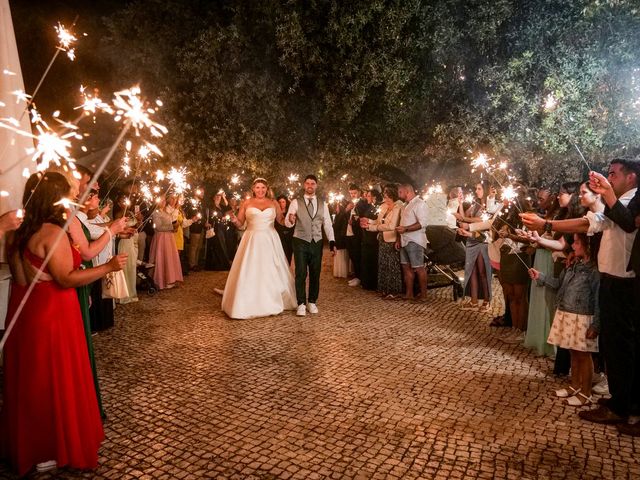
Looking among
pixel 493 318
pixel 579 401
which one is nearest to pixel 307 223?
pixel 493 318

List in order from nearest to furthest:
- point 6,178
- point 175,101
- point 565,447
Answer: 1. point 565,447
2. point 6,178
3. point 175,101

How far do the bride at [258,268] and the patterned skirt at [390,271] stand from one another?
2.56 metres

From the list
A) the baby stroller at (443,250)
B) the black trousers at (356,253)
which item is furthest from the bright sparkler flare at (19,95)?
the baby stroller at (443,250)

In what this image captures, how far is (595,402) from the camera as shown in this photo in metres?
4.64

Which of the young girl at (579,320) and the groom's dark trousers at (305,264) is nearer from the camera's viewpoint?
the young girl at (579,320)

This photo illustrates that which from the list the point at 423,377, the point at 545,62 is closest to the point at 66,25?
the point at 545,62

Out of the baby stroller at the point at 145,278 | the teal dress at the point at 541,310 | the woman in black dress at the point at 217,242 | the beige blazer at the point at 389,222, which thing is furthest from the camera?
the woman in black dress at the point at 217,242

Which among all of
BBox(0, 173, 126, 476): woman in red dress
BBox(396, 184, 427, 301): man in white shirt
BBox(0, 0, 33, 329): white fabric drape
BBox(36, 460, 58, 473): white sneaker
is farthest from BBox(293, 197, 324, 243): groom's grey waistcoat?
BBox(36, 460, 58, 473): white sneaker

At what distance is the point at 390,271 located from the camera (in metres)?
9.92

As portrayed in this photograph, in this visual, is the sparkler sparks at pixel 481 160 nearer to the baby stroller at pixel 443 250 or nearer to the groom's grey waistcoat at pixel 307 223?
the baby stroller at pixel 443 250

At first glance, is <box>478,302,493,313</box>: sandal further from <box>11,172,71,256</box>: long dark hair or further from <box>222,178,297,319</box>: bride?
<box>11,172,71,256</box>: long dark hair

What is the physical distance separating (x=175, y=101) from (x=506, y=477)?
12866mm

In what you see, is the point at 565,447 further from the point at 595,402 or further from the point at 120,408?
the point at 120,408

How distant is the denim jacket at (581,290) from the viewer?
15.3 feet
